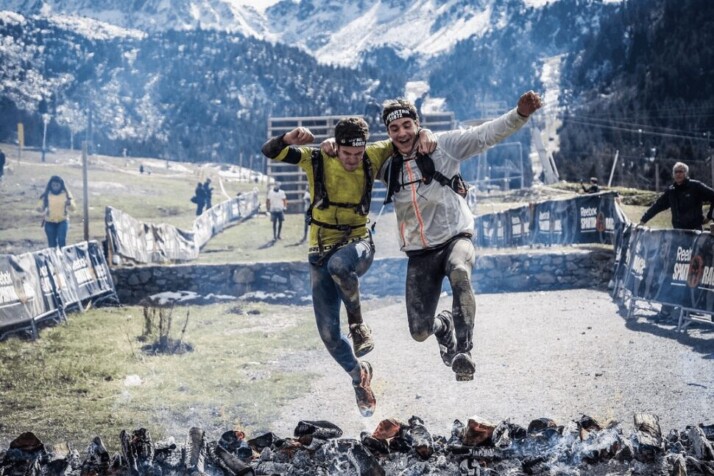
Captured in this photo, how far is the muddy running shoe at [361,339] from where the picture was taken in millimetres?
6492

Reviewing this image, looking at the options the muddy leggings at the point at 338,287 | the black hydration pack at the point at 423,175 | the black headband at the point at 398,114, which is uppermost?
the black headband at the point at 398,114

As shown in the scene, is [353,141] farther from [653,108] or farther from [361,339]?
[653,108]

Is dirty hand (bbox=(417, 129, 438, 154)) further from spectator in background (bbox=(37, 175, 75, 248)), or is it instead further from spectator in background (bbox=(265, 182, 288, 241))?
spectator in background (bbox=(265, 182, 288, 241))

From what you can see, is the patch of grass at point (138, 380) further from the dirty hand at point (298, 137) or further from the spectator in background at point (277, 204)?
the spectator in background at point (277, 204)

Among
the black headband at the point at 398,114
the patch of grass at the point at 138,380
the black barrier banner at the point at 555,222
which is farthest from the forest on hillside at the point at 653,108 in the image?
the black headband at the point at 398,114

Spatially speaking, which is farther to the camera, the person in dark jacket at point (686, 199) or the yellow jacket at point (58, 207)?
the yellow jacket at point (58, 207)

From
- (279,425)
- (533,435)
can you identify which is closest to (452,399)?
(279,425)

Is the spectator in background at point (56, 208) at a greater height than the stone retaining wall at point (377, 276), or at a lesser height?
greater

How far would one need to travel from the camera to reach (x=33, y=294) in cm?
1283

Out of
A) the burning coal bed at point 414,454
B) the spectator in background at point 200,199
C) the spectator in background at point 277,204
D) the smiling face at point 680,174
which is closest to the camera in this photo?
the burning coal bed at point 414,454

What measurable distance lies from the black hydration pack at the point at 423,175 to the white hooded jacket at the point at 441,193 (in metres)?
0.04

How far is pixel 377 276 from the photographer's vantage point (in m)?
17.4

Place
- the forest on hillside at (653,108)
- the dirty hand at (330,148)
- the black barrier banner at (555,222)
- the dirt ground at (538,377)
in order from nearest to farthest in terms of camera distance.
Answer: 1. the dirty hand at (330,148)
2. the dirt ground at (538,377)
3. the black barrier banner at (555,222)
4. the forest on hillside at (653,108)

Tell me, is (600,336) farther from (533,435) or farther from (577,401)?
(533,435)
